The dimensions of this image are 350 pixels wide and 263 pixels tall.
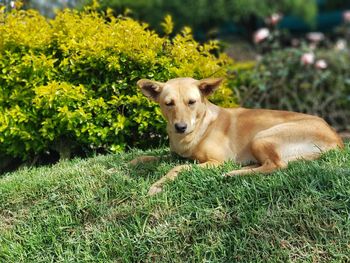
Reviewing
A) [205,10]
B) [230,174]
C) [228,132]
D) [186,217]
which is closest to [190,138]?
[228,132]

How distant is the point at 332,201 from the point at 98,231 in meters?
1.80

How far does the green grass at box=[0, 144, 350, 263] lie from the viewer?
4.30 metres

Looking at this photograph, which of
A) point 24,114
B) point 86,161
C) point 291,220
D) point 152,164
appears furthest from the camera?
point 24,114

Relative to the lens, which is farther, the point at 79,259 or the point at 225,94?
the point at 225,94

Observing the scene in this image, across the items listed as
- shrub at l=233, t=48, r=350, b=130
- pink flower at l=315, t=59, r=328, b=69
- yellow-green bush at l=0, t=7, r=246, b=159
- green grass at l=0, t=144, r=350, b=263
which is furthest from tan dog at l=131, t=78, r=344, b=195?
pink flower at l=315, t=59, r=328, b=69

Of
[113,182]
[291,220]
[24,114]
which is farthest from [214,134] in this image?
[24,114]

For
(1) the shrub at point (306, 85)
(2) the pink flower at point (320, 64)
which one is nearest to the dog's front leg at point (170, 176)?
(1) the shrub at point (306, 85)

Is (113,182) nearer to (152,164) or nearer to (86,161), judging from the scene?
(152,164)

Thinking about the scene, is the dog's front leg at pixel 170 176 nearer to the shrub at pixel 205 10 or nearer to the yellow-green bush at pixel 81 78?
the yellow-green bush at pixel 81 78

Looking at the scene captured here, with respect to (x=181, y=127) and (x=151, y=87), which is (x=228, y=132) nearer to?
(x=181, y=127)

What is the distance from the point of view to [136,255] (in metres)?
4.54

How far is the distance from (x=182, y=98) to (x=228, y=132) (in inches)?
25.4

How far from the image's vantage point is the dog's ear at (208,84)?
5.27m

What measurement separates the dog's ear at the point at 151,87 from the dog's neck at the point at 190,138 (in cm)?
31
